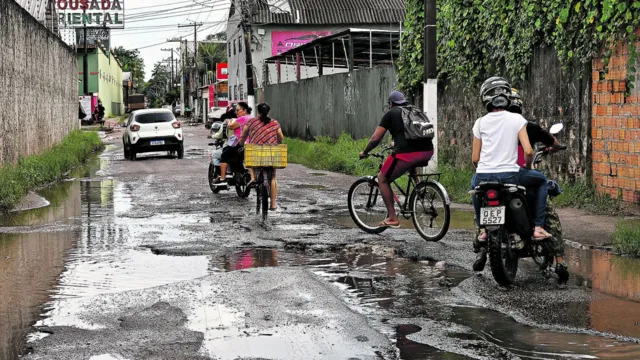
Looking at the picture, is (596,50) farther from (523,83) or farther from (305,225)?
(305,225)

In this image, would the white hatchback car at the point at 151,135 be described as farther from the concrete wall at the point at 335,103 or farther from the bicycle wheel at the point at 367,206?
the bicycle wheel at the point at 367,206

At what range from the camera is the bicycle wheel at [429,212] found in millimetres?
9953

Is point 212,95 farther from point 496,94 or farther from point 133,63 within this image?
point 133,63

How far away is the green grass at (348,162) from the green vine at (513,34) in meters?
1.93

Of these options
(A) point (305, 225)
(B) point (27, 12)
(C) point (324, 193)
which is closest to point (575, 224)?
(A) point (305, 225)

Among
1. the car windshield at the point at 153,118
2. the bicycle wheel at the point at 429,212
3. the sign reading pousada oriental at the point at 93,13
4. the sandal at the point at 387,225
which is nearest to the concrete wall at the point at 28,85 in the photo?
the car windshield at the point at 153,118

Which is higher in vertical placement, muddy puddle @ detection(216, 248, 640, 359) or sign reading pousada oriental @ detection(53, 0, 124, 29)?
sign reading pousada oriental @ detection(53, 0, 124, 29)

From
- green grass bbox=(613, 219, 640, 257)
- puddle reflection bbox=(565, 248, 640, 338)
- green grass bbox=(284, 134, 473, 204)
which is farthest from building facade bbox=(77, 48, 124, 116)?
puddle reflection bbox=(565, 248, 640, 338)

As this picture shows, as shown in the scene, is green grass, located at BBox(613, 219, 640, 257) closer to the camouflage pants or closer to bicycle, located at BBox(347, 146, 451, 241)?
the camouflage pants

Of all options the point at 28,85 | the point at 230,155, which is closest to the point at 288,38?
the point at 28,85

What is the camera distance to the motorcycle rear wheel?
7.25 m

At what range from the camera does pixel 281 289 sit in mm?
7352

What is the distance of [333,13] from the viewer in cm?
5084

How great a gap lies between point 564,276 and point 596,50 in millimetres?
5662
